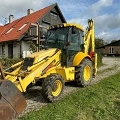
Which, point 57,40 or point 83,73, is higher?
point 57,40

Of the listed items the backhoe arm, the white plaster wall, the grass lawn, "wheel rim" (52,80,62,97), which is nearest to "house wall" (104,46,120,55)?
the white plaster wall

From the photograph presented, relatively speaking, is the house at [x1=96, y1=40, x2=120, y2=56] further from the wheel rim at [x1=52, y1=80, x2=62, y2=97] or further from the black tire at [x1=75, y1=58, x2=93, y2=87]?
the wheel rim at [x1=52, y1=80, x2=62, y2=97]

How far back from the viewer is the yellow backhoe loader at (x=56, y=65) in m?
7.39

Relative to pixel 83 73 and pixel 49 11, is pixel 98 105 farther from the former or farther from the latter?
pixel 49 11

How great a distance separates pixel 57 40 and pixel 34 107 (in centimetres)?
304

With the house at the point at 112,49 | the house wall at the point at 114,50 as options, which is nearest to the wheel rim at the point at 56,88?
the house at the point at 112,49

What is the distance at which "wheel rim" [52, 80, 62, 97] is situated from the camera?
7676 mm

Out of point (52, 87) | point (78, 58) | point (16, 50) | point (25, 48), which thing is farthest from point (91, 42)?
point (16, 50)

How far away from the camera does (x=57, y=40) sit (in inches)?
363

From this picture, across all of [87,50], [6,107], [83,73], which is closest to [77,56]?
[83,73]

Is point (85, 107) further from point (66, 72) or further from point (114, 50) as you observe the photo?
point (114, 50)

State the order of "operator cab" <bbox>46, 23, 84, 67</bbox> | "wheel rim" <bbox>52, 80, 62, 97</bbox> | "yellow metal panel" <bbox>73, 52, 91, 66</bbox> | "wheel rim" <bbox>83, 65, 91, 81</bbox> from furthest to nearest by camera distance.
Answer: "wheel rim" <bbox>83, 65, 91, 81</bbox>, "yellow metal panel" <bbox>73, 52, 91, 66</bbox>, "operator cab" <bbox>46, 23, 84, 67</bbox>, "wheel rim" <bbox>52, 80, 62, 97</bbox>

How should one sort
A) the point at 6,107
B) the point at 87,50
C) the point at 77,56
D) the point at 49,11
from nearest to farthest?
the point at 6,107 < the point at 77,56 < the point at 87,50 < the point at 49,11

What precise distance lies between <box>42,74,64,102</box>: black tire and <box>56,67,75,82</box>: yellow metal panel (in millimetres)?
671
